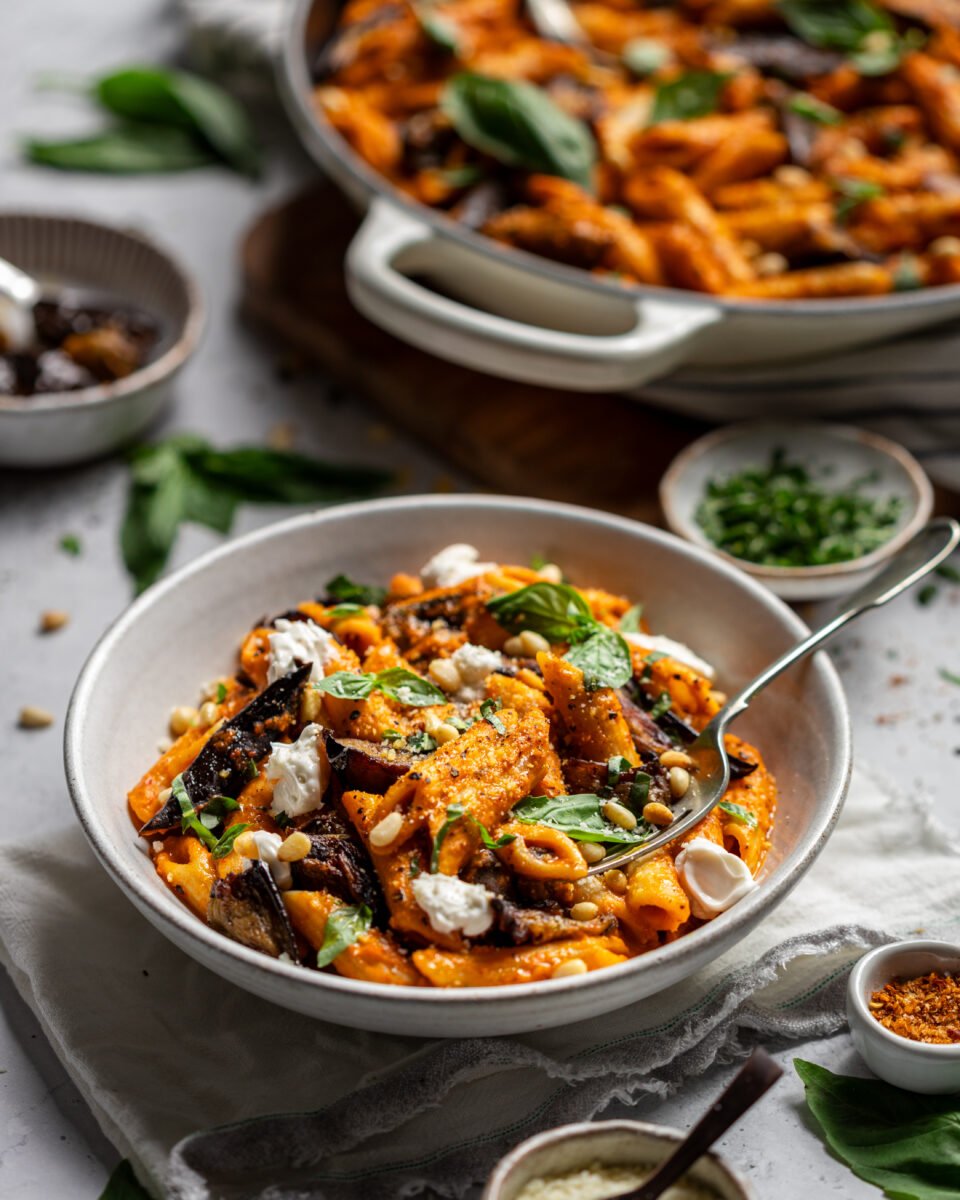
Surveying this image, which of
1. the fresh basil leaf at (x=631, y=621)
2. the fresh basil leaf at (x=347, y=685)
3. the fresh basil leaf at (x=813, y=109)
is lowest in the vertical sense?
the fresh basil leaf at (x=631, y=621)

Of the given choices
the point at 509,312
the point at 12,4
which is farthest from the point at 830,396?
the point at 12,4

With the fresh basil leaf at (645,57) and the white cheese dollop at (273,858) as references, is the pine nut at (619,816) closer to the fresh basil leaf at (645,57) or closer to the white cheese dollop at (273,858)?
the white cheese dollop at (273,858)

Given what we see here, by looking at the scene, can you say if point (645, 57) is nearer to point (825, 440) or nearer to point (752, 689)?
point (825, 440)

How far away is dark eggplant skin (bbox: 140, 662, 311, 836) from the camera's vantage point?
288cm

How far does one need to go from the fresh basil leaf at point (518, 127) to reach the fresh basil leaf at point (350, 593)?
1.79 metres

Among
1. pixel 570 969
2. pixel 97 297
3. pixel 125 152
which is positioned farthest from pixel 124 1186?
pixel 125 152

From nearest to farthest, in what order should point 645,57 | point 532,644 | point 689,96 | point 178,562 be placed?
point 532,644, point 178,562, point 689,96, point 645,57

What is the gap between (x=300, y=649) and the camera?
3061mm

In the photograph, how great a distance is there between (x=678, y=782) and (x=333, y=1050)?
2.90 ft

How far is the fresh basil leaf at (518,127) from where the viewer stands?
4.55 meters

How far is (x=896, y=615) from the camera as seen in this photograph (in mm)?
4074

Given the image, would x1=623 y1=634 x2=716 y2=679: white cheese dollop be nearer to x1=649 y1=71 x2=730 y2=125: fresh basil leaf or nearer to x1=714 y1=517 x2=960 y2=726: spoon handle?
x1=714 y1=517 x2=960 y2=726: spoon handle

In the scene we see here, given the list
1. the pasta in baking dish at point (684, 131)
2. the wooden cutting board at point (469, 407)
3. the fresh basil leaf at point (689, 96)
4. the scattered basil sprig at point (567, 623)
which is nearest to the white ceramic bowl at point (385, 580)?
the scattered basil sprig at point (567, 623)

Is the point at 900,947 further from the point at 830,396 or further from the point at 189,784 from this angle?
the point at 830,396
